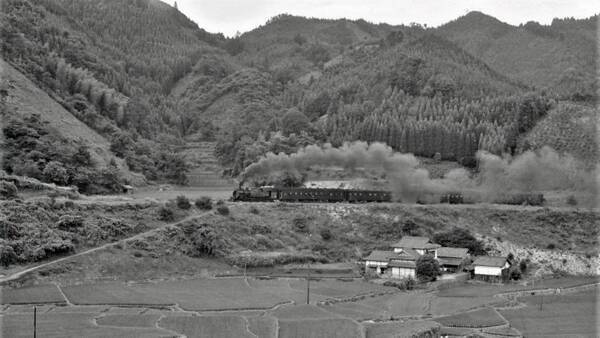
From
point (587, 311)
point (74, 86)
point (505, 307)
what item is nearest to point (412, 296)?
point (505, 307)

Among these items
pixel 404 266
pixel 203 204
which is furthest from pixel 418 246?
pixel 203 204

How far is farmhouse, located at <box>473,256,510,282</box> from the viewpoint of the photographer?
243ft

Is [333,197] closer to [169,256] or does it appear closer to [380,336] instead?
[169,256]

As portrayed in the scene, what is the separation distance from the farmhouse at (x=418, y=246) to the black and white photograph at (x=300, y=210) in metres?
0.25

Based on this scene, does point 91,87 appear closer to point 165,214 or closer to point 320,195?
point 320,195

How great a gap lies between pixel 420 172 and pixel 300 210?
16279 millimetres

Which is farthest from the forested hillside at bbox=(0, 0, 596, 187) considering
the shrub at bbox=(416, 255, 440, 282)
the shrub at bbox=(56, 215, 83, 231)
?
the shrub at bbox=(416, 255, 440, 282)

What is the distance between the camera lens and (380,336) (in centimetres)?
5034

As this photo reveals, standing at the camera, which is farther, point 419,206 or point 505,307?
point 419,206

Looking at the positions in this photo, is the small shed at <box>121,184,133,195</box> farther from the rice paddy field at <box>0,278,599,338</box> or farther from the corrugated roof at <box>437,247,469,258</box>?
the corrugated roof at <box>437,247,469,258</box>

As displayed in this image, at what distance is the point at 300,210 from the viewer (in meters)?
88.1

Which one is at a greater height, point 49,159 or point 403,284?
point 49,159

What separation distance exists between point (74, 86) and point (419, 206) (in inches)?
2721

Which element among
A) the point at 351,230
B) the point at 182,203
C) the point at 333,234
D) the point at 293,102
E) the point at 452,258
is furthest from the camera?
the point at 293,102
